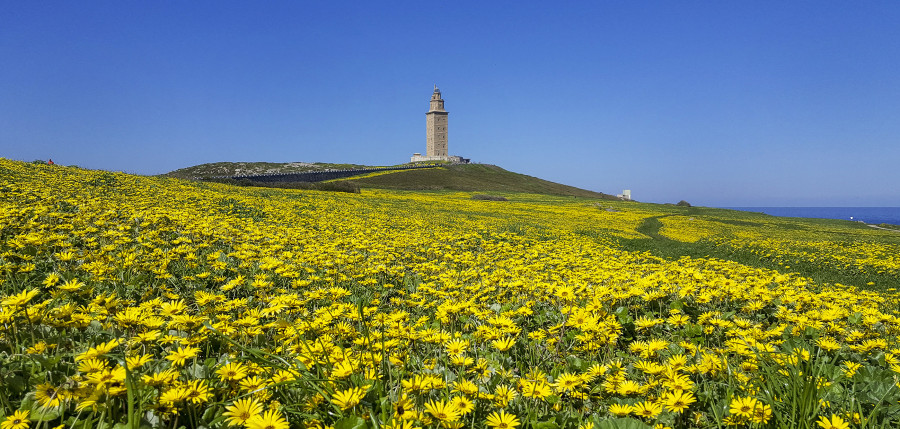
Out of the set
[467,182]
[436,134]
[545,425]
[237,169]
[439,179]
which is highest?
[436,134]

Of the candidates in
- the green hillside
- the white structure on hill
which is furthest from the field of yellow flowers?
the white structure on hill

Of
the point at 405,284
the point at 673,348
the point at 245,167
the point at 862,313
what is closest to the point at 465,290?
the point at 405,284

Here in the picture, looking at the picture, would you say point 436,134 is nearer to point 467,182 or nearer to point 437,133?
point 437,133

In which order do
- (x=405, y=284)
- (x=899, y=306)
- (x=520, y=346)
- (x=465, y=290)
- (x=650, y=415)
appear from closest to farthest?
(x=650, y=415), (x=520, y=346), (x=465, y=290), (x=405, y=284), (x=899, y=306)

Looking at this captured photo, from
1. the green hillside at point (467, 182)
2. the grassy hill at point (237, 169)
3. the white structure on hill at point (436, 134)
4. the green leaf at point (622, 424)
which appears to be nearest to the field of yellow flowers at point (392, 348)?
the green leaf at point (622, 424)

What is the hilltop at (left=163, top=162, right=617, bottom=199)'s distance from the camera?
268 ft

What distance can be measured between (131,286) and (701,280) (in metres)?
7.79

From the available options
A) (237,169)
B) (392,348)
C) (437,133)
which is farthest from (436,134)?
(392,348)

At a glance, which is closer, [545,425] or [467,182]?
[545,425]

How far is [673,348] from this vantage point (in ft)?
12.2

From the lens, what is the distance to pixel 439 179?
3612 inches

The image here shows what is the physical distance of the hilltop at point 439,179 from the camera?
81562 mm

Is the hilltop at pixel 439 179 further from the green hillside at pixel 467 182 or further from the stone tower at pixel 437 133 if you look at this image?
the stone tower at pixel 437 133

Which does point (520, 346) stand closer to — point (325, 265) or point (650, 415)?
point (650, 415)
